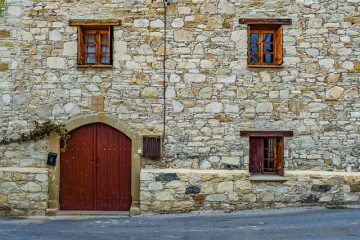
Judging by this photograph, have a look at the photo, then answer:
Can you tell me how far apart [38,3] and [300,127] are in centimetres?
644

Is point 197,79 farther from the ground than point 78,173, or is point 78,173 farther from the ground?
point 197,79

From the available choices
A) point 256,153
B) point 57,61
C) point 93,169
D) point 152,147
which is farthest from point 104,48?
point 256,153

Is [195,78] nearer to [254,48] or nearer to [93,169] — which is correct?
[254,48]

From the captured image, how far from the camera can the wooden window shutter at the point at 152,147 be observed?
30.8 ft

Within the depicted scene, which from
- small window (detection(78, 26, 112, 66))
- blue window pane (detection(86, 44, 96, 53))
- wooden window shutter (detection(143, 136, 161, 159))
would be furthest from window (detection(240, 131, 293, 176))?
blue window pane (detection(86, 44, 96, 53))

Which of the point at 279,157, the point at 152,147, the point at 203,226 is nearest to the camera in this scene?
the point at 203,226

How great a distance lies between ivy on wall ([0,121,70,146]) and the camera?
9352 millimetres

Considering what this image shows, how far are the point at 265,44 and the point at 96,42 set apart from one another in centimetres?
385

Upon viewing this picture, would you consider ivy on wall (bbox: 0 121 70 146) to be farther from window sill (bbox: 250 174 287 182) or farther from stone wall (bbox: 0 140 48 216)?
window sill (bbox: 250 174 287 182)

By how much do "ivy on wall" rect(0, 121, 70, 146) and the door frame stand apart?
0.39 ft

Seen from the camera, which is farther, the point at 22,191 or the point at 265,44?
the point at 265,44

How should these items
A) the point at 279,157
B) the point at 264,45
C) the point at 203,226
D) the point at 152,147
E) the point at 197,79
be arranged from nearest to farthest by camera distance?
the point at 203,226, the point at 152,147, the point at 197,79, the point at 279,157, the point at 264,45

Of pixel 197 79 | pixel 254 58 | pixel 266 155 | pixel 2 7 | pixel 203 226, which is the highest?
pixel 2 7

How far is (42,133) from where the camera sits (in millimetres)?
9383
